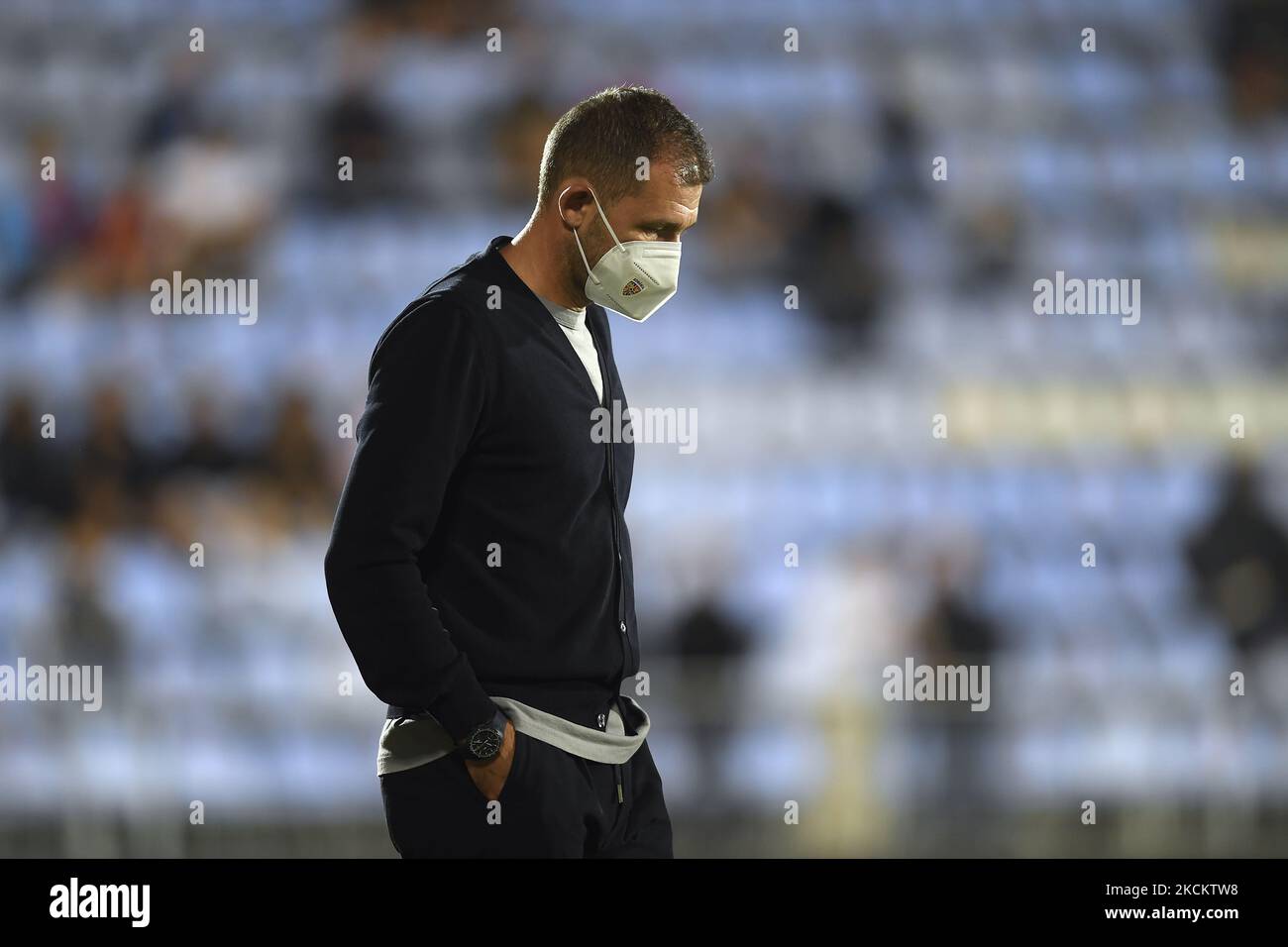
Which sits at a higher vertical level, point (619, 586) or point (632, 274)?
point (632, 274)

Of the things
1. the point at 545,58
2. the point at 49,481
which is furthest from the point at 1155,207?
the point at 49,481

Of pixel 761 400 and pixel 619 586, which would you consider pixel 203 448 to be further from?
pixel 619 586

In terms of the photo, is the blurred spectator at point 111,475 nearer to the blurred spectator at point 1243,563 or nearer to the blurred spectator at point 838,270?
the blurred spectator at point 838,270

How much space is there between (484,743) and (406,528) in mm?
246

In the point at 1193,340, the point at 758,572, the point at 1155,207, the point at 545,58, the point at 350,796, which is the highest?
the point at 545,58

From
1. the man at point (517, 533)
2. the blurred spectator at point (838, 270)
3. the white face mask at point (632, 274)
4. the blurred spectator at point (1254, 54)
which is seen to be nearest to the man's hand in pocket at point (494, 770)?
the man at point (517, 533)

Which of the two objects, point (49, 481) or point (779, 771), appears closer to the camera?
point (779, 771)

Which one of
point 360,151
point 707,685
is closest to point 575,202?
point 707,685

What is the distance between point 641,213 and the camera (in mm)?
1626

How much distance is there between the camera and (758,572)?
4.18 meters

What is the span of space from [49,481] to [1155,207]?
11.9ft

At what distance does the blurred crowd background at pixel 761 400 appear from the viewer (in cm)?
382

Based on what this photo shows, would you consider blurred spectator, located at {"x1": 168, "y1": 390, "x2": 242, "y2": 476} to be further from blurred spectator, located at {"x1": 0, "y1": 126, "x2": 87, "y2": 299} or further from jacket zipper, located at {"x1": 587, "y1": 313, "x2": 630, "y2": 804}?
jacket zipper, located at {"x1": 587, "y1": 313, "x2": 630, "y2": 804}

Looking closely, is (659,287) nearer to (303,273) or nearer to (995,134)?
(303,273)
